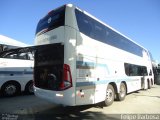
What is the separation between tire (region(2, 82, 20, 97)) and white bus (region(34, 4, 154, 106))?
3.63 m

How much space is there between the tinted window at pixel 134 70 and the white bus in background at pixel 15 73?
5364mm

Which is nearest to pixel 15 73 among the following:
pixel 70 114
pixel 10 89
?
pixel 10 89

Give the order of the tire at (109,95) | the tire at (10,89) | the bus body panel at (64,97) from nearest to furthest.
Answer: the bus body panel at (64,97) < the tire at (109,95) < the tire at (10,89)

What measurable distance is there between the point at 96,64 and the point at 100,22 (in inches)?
78.6

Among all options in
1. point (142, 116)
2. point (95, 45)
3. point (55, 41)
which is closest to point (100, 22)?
point (95, 45)

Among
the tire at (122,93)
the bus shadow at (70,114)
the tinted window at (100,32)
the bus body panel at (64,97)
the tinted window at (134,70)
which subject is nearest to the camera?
the bus body panel at (64,97)

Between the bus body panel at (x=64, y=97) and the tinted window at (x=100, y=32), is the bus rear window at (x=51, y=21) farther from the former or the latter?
the bus body panel at (x=64, y=97)

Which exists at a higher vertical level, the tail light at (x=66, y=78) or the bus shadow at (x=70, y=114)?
the tail light at (x=66, y=78)

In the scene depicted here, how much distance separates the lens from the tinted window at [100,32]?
6868mm

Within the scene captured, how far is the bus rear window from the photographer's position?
6.57 meters

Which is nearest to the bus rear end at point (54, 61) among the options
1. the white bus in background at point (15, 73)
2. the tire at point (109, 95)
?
the tire at point (109, 95)

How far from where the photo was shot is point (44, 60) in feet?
23.9

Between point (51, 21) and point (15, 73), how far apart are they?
16.9ft

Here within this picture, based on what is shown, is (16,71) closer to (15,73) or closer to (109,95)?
(15,73)
